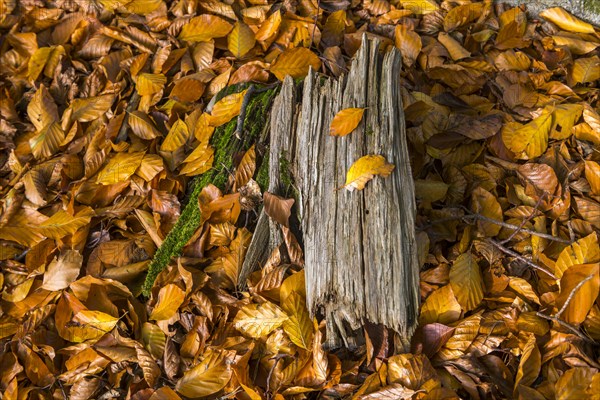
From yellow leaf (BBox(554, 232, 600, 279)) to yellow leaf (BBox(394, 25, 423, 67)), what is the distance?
3.89 feet

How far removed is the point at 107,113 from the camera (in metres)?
2.69

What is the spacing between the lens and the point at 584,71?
8.59 feet

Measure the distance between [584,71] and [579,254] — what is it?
1111mm

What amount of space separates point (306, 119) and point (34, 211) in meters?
1.35

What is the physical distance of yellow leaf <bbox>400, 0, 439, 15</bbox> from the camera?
9.49 ft

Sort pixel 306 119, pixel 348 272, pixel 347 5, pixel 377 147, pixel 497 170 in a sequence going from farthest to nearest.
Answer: pixel 347 5 < pixel 497 170 < pixel 306 119 < pixel 377 147 < pixel 348 272

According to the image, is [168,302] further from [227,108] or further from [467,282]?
[467,282]

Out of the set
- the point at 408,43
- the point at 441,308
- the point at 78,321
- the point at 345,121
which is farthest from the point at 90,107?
the point at 441,308

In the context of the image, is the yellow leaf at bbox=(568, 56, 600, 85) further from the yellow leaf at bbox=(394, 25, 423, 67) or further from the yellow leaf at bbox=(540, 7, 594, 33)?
the yellow leaf at bbox=(394, 25, 423, 67)

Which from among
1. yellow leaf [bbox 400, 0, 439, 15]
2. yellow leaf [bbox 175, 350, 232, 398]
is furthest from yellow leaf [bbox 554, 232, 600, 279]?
yellow leaf [bbox 400, 0, 439, 15]

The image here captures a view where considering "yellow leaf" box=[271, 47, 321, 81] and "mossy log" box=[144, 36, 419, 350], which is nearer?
"mossy log" box=[144, 36, 419, 350]

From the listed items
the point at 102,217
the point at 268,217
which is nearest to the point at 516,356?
the point at 268,217

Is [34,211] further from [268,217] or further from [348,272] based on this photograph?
[348,272]

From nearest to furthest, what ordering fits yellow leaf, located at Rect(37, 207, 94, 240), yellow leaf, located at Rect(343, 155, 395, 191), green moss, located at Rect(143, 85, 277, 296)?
yellow leaf, located at Rect(343, 155, 395, 191) < green moss, located at Rect(143, 85, 277, 296) < yellow leaf, located at Rect(37, 207, 94, 240)
